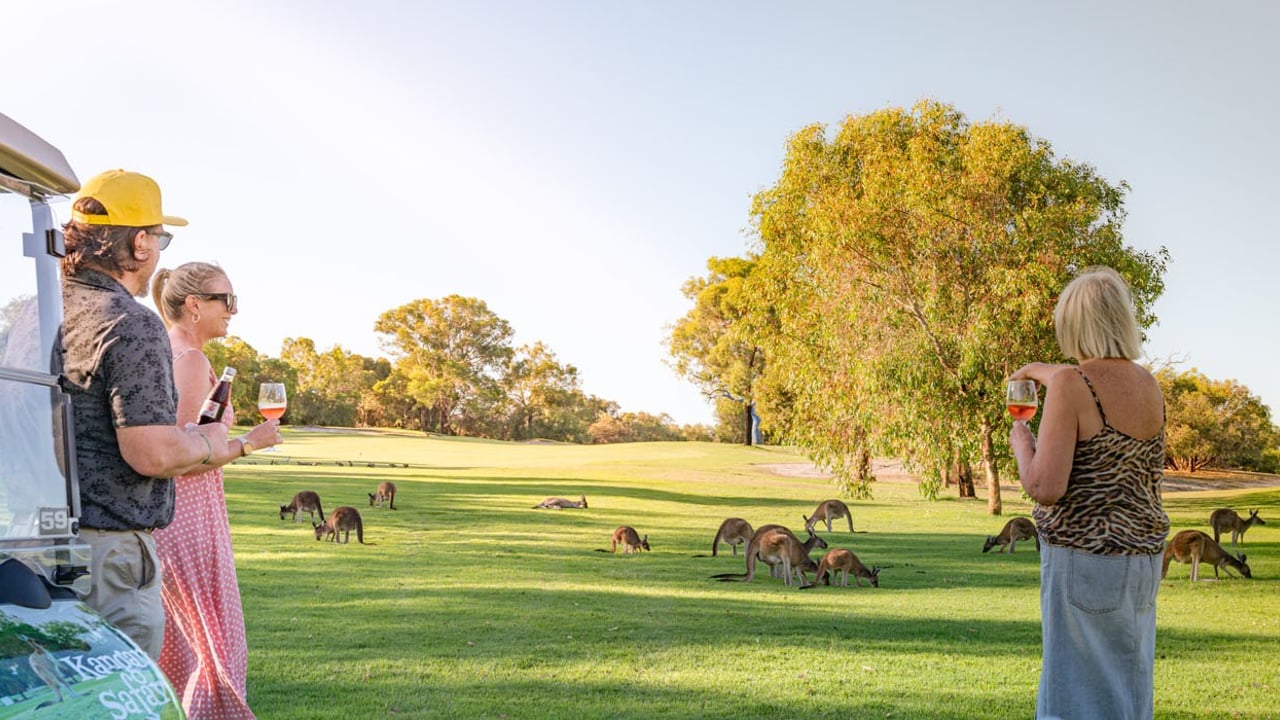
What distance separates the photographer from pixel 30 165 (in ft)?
8.88

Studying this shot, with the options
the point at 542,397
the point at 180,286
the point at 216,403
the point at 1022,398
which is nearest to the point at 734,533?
the point at 1022,398

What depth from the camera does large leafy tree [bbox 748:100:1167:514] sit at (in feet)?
77.5

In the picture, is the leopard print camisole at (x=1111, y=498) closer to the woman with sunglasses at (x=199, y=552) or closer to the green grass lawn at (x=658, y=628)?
the green grass lawn at (x=658, y=628)

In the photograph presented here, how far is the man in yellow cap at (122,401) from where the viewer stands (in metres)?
3.26

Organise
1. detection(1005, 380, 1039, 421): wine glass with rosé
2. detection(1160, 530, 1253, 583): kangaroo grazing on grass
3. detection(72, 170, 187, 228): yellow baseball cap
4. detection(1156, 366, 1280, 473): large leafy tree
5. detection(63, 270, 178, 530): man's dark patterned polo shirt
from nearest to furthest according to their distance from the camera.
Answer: detection(63, 270, 178, 530): man's dark patterned polo shirt → detection(72, 170, 187, 228): yellow baseball cap → detection(1005, 380, 1039, 421): wine glass with rosé → detection(1160, 530, 1253, 583): kangaroo grazing on grass → detection(1156, 366, 1280, 473): large leafy tree

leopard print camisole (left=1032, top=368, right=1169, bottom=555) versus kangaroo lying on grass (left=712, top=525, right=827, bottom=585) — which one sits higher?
leopard print camisole (left=1032, top=368, right=1169, bottom=555)

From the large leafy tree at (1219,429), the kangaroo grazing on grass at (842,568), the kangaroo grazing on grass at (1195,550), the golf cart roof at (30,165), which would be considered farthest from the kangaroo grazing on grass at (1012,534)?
the large leafy tree at (1219,429)

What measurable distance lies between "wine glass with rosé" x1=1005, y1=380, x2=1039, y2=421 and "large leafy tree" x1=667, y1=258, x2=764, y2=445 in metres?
55.5

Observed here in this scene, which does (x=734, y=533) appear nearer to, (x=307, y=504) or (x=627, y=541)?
(x=627, y=541)

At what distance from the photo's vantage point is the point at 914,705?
23.6 feet

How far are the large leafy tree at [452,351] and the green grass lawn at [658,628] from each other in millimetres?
62739

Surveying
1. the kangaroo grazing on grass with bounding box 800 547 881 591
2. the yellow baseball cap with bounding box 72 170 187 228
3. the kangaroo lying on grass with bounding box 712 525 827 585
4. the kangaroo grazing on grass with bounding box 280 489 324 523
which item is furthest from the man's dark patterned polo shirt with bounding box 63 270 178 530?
the kangaroo grazing on grass with bounding box 280 489 324 523

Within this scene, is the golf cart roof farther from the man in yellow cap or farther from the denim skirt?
the denim skirt

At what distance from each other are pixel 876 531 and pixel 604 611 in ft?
40.2
